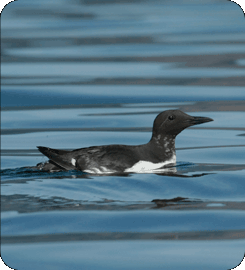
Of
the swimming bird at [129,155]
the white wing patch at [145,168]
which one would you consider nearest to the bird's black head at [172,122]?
the swimming bird at [129,155]

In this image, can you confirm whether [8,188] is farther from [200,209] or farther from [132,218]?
[200,209]

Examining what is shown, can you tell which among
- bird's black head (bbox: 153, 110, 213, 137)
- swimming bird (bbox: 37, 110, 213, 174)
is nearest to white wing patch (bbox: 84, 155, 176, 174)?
swimming bird (bbox: 37, 110, 213, 174)

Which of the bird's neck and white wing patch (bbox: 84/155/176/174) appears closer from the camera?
white wing patch (bbox: 84/155/176/174)

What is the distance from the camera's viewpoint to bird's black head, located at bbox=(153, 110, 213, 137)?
834 centimetres

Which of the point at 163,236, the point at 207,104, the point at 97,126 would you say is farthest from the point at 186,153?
the point at 163,236

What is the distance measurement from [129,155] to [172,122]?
0.86 metres

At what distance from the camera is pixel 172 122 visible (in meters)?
8.38

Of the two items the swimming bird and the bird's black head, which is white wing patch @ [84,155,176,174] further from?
the bird's black head

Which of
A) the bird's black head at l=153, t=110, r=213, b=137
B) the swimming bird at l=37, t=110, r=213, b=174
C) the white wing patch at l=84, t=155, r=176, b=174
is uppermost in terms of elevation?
the bird's black head at l=153, t=110, r=213, b=137

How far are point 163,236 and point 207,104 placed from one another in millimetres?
7760

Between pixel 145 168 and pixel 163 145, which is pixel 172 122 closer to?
pixel 163 145

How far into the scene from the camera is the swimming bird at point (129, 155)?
789 cm

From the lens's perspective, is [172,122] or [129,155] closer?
[129,155]

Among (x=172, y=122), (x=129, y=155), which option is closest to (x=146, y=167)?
(x=129, y=155)
